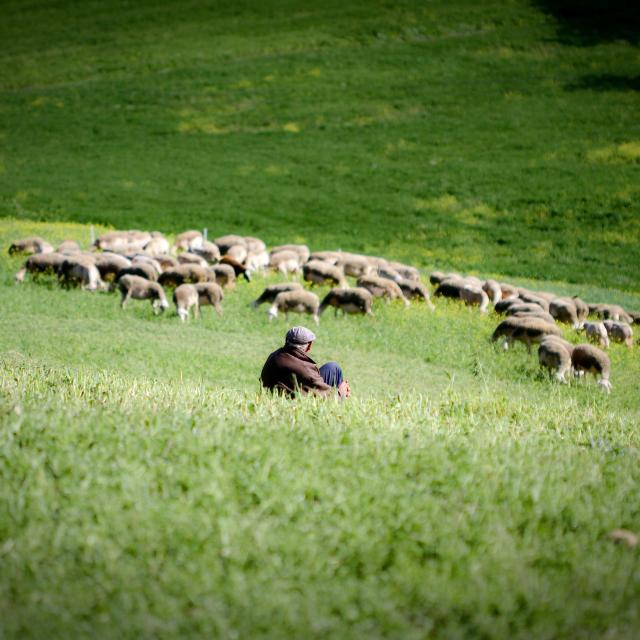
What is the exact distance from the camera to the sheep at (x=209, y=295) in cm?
1802

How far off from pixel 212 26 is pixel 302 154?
2933 cm

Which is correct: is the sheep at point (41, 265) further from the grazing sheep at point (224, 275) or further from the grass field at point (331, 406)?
the grazing sheep at point (224, 275)

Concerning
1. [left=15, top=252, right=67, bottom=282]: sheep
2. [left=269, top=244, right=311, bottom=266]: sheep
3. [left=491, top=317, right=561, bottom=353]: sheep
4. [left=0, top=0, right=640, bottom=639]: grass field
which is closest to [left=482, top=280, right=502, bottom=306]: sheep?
[left=0, top=0, right=640, bottom=639]: grass field

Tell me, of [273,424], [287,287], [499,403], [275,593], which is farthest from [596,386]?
[275,593]

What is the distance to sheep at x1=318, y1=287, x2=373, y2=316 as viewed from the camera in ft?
61.1

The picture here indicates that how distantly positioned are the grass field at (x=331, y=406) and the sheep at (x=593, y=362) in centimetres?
41

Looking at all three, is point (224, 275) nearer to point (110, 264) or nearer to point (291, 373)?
point (110, 264)

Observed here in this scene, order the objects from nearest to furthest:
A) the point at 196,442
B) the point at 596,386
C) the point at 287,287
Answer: the point at 196,442 → the point at 596,386 → the point at 287,287

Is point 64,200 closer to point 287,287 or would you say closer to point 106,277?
point 106,277

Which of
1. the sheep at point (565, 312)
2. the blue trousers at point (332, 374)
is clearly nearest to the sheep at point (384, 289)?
the sheep at point (565, 312)

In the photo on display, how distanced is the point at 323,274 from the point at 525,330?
707 cm

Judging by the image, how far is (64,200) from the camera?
41.1 m

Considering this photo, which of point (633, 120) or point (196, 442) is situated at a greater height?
point (633, 120)

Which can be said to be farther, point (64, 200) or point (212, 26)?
point (212, 26)
